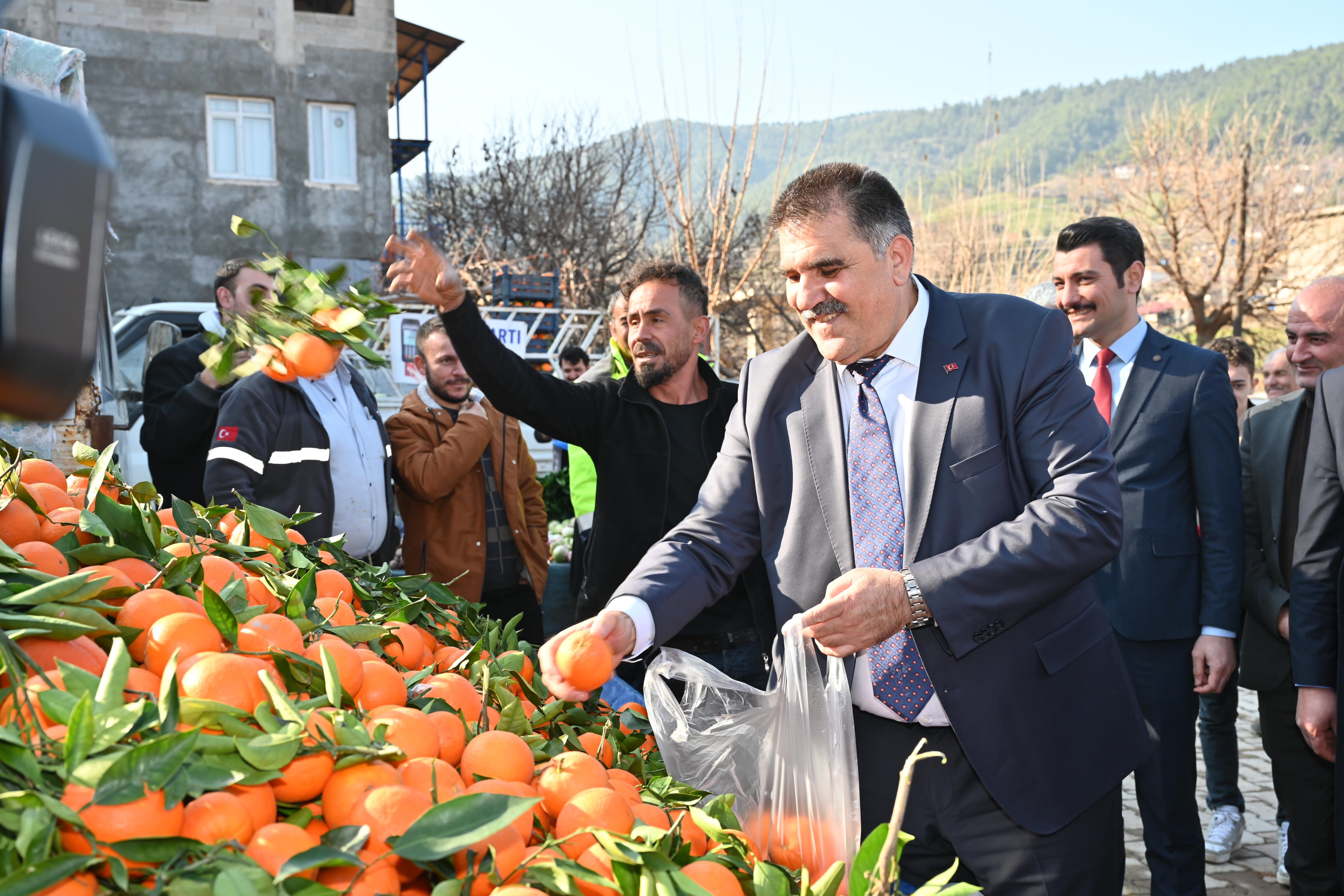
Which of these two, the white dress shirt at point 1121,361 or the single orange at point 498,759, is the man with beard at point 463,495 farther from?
the single orange at point 498,759

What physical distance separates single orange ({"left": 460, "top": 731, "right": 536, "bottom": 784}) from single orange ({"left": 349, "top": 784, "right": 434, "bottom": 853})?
0.70 ft

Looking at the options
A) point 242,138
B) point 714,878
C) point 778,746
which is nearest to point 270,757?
point 714,878

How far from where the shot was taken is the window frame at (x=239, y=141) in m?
18.6

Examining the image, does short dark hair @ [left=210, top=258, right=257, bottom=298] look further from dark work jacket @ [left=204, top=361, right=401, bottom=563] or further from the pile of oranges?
the pile of oranges

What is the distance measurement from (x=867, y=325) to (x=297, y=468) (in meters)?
2.23

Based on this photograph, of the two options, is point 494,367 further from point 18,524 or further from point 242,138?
point 242,138

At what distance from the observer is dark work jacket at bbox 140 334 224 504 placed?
365 centimetres

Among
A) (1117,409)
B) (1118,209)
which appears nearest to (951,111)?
(1118,209)

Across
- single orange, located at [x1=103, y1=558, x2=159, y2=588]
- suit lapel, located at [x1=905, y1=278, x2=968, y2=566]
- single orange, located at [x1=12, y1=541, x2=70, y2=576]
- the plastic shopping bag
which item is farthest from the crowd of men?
single orange, located at [x1=12, y1=541, x2=70, y2=576]

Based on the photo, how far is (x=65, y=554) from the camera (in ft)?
5.69

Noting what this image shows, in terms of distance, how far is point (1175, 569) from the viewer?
3.28 meters

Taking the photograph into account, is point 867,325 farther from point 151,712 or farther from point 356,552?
point 356,552

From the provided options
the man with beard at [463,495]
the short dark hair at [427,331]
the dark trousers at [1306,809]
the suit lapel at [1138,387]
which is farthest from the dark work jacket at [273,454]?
the dark trousers at [1306,809]

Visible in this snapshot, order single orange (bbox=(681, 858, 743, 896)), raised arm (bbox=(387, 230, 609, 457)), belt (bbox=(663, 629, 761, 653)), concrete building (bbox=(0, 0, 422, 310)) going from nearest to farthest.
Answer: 1. single orange (bbox=(681, 858, 743, 896))
2. raised arm (bbox=(387, 230, 609, 457))
3. belt (bbox=(663, 629, 761, 653))
4. concrete building (bbox=(0, 0, 422, 310))
